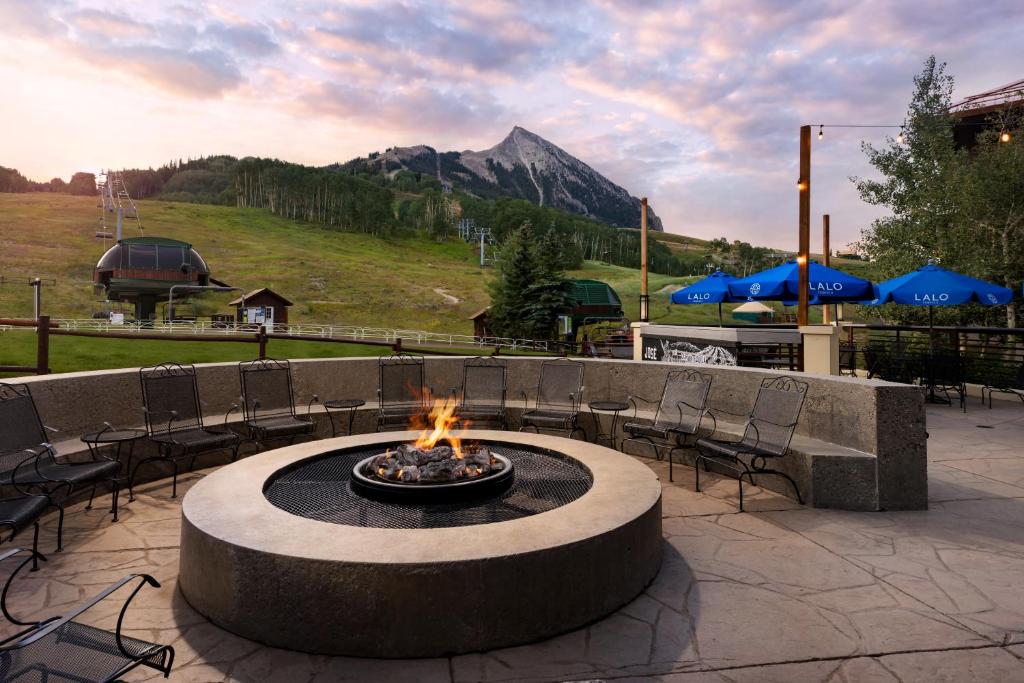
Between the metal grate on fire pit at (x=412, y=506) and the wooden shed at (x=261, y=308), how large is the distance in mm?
41419

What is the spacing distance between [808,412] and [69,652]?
641cm

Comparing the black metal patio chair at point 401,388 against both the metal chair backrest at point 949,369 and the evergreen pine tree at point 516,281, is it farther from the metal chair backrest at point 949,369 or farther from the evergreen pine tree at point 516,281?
the evergreen pine tree at point 516,281

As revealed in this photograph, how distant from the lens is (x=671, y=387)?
24.1 feet

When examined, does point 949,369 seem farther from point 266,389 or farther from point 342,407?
point 266,389

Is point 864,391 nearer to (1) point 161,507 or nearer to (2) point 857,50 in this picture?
(1) point 161,507

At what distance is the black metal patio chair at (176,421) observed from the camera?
6.14 metres

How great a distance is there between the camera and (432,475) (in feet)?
14.9

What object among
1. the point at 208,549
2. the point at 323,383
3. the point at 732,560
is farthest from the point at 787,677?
the point at 323,383

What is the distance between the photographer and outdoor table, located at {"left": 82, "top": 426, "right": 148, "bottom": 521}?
17.9ft

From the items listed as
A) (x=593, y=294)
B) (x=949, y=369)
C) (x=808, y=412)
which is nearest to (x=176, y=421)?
(x=808, y=412)

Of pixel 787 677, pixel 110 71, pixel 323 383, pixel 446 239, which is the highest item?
pixel 446 239

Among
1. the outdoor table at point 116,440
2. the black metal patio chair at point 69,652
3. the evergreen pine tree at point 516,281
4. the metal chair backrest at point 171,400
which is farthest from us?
the evergreen pine tree at point 516,281

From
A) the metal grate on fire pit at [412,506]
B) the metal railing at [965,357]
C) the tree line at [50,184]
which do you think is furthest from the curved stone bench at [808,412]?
the tree line at [50,184]

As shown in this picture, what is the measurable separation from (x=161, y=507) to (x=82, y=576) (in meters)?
1.60
